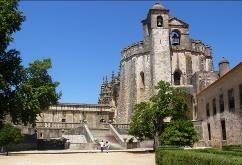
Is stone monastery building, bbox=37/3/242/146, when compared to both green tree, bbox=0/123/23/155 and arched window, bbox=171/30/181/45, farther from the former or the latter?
green tree, bbox=0/123/23/155

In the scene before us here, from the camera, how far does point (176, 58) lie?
55438 millimetres

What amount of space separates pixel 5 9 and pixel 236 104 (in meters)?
17.9

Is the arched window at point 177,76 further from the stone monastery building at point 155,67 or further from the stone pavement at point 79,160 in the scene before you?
the stone pavement at point 79,160

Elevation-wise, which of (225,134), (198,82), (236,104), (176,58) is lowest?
(225,134)

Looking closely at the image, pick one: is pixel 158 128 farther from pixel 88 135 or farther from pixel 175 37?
pixel 175 37

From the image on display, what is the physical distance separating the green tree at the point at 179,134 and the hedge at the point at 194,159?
9905mm

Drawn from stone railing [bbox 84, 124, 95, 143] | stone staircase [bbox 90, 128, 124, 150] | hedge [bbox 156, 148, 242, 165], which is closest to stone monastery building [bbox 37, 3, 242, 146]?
stone staircase [bbox 90, 128, 124, 150]

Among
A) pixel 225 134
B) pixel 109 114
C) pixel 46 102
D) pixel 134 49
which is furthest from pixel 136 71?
pixel 225 134

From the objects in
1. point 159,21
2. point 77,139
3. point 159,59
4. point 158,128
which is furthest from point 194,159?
point 159,21

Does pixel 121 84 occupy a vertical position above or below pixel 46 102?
above

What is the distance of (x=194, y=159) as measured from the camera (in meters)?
13.3

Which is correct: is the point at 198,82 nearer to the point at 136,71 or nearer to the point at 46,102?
the point at 136,71

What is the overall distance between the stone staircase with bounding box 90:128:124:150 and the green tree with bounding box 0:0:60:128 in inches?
354

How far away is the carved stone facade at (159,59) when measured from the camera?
5384 cm
